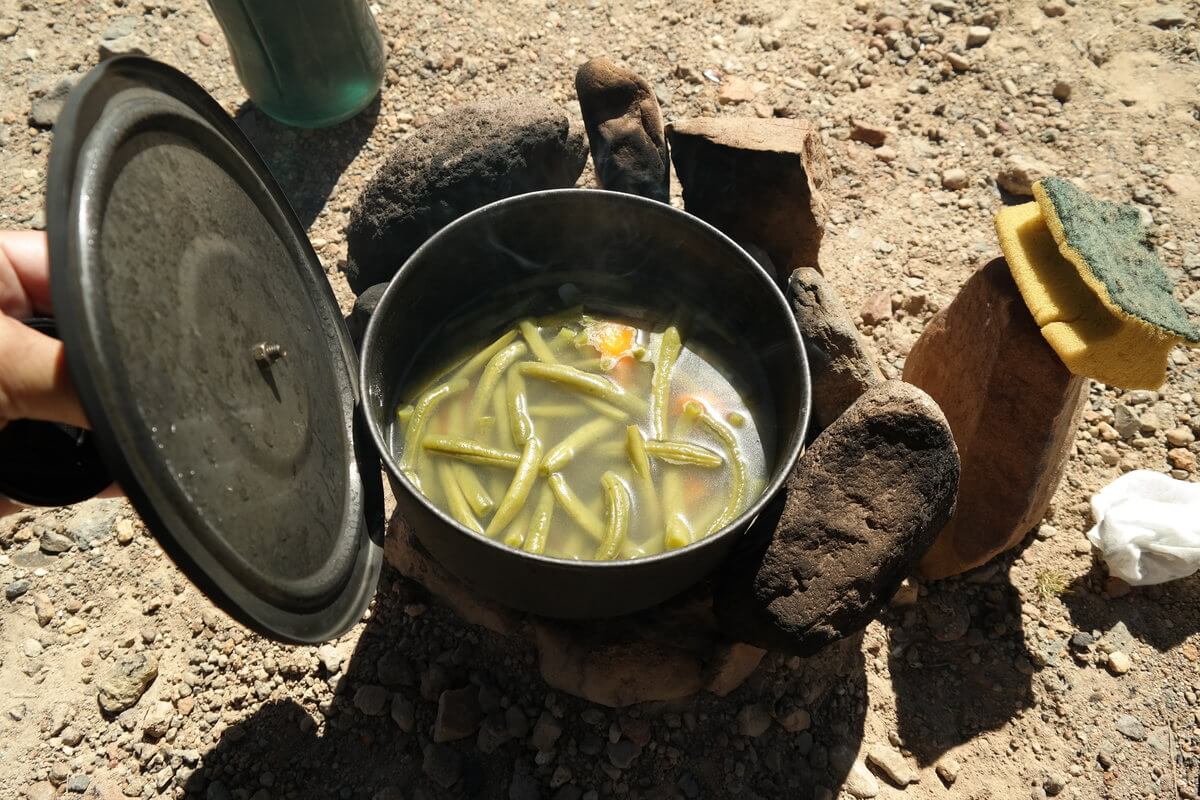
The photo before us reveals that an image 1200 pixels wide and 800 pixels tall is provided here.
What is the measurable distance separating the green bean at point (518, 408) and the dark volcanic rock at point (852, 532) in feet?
3.27

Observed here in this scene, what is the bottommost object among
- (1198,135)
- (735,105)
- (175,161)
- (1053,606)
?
(1053,606)

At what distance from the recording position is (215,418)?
8.09 ft

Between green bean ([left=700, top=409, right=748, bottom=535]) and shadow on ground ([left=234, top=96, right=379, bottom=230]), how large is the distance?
3.04 m

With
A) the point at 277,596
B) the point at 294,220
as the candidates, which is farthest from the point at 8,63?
the point at 277,596

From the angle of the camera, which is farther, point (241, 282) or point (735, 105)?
point (735, 105)

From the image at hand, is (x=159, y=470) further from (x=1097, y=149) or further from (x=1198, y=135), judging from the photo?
(x=1198, y=135)

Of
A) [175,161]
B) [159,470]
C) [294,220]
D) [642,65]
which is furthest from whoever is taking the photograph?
[642,65]

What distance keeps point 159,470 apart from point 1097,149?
5.73 meters

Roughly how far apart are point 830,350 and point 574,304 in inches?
47.9

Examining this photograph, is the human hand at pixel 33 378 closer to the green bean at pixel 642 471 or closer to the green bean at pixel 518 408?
the green bean at pixel 518 408

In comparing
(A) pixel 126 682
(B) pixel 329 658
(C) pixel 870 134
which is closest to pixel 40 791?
(A) pixel 126 682

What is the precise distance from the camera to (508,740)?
3.67m

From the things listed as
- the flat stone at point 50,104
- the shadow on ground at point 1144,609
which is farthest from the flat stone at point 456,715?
the flat stone at point 50,104

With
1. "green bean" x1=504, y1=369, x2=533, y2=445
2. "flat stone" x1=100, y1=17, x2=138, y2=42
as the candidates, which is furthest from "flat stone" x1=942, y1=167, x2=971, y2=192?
"flat stone" x1=100, y1=17, x2=138, y2=42
